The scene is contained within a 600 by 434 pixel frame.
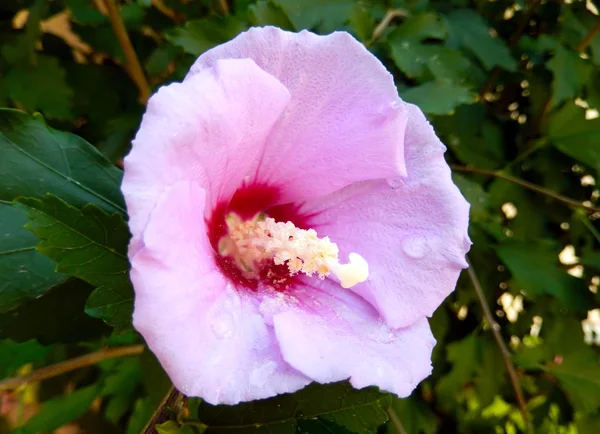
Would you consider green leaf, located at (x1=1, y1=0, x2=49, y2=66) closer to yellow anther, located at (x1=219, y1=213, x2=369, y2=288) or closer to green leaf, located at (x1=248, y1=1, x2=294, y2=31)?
green leaf, located at (x1=248, y1=1, x2=294, y2=31)

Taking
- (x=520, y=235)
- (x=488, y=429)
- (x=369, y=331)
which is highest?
(x=369, y=331)

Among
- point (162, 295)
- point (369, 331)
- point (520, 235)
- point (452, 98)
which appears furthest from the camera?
point (520, 235)

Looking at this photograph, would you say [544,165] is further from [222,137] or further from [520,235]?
[222,137]

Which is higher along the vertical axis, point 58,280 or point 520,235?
point 58,280

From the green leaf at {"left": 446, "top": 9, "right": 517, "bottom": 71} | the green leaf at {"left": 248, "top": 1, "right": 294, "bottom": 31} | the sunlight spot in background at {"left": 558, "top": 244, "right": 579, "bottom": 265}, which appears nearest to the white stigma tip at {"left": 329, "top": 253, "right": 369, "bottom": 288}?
the green leaf at {"left": 248, "top": 1, "right": 294, "bottom": 31}

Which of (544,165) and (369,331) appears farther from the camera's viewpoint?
(544,165)

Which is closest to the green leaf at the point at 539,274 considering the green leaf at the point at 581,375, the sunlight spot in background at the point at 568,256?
the green leaf at the point at 581,375

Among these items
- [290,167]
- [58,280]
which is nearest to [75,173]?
[58,280]

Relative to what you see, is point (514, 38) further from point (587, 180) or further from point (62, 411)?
point (62, 411)
